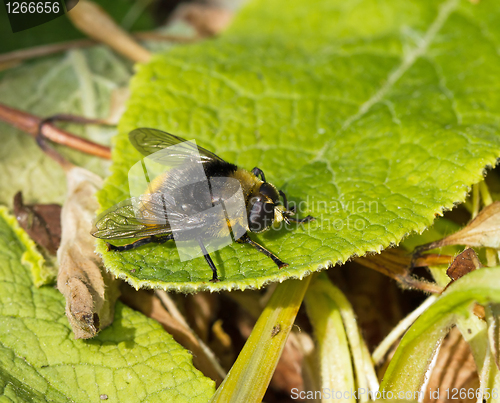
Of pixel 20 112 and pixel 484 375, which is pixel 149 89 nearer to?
pixel 20 112

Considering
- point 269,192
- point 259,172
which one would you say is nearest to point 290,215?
point 269,192

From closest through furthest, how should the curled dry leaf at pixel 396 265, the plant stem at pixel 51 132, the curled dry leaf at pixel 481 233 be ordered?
1. the curled dry leaf at pixel 481 233
2. the curled dry leaf at pixel 396 265
3. the plant stem at pixel 51 132

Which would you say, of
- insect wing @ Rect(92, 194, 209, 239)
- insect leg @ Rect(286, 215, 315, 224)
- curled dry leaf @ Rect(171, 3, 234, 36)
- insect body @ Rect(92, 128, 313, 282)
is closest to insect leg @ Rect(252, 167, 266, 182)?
insect body @ Rect(92, 128, 313, 282)

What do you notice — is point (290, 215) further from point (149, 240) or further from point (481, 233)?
point (481, 233)

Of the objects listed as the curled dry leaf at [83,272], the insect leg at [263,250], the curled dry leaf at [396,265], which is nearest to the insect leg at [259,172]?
the insect leg at [263,250]

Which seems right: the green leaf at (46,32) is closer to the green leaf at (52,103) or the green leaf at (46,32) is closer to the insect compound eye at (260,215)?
the green leaf at (52,103)

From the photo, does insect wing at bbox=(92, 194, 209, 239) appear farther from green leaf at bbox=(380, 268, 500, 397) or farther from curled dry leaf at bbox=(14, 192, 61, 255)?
green leaf at bbox=(380, 268, 500, 397)

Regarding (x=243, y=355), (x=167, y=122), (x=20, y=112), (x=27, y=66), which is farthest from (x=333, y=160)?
(x=27, y=66)
